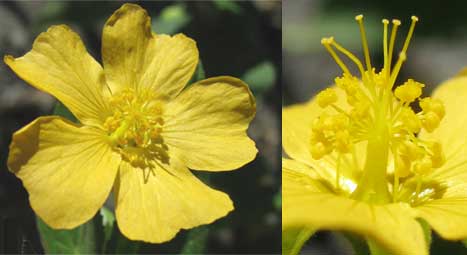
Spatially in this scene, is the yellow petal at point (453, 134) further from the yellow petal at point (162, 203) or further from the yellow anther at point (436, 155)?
the yellow petal at point (162, 203)

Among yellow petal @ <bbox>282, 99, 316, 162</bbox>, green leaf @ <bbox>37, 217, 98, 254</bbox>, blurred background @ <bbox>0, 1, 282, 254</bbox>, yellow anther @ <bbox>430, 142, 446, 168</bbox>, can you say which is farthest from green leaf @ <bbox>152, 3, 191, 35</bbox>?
yellow anther @ <bbox>430, 142, 446, 168</bbox>

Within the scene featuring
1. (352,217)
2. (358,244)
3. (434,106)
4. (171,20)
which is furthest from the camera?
(171,20)

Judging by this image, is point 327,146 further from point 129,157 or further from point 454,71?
point 454,71

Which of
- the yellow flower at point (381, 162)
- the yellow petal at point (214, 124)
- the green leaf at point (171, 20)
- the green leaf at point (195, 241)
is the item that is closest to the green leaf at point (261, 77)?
the green leaf at point (171, 20)

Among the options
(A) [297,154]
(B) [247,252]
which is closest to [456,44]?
(B) [247,252]

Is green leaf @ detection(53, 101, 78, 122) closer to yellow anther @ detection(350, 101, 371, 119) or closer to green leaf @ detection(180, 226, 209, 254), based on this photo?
green leaf @ detection(180, 226, 209, 254)

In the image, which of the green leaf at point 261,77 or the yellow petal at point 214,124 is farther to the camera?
the green leaf at point 261,77

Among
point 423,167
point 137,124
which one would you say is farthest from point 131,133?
point 423,167

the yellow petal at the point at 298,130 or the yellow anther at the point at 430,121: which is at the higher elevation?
the yellow anther at the point at 430,121

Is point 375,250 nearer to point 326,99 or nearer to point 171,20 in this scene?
point 326,99
